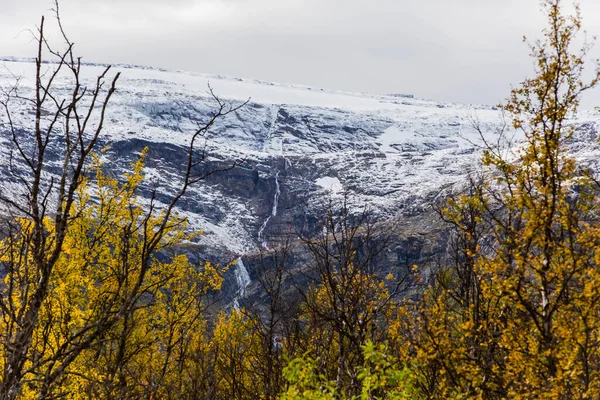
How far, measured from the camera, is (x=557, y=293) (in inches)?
333

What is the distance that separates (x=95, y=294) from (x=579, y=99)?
13227 millimetres

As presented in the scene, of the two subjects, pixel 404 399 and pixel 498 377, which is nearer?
pixel 404 399

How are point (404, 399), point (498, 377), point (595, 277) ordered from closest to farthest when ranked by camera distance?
point (404, 399) < point (595, 277) < point (498, 377)

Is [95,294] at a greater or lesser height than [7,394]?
lesser

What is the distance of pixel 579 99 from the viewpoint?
9375 millimetres

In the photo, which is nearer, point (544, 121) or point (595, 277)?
point (595, 277)

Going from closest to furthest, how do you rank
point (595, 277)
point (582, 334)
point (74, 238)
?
1. point (595, 277)
2. point (582, 334)
3. point (74, 238)

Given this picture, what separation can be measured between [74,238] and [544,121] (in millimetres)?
14566

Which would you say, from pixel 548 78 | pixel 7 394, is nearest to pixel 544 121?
pixel 548 78

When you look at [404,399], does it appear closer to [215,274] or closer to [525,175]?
[525,175]

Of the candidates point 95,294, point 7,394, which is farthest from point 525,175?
point 95,294

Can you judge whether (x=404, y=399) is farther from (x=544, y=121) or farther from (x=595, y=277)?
(x=544, y=121)

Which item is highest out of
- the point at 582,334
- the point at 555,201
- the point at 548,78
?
the point at 548,78

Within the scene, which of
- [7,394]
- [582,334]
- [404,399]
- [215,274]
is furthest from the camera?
[215,274]
